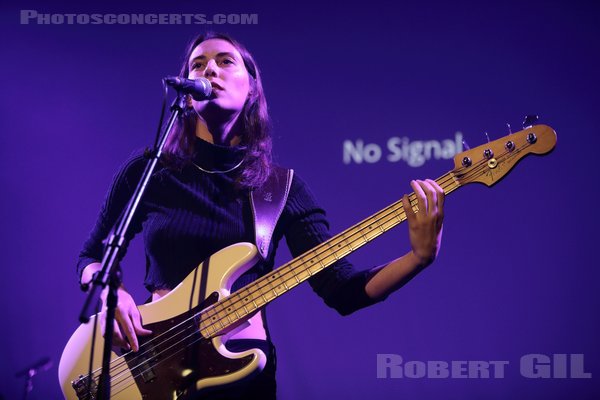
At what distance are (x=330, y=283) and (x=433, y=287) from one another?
1254 millimetres

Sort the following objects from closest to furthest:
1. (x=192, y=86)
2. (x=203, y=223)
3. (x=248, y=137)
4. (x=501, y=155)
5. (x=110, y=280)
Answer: (x=110, y=280) < (x=192, y=86) < (x=501, y=155) < (x=203, y=223) < (x=248, y=137)

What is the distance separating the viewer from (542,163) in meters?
3.50

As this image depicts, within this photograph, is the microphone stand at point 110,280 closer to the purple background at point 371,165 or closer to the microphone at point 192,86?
the microphone at point 192,86

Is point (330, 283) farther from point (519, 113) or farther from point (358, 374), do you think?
point (519, 113)

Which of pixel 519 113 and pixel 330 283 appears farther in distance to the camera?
pixel 519 113

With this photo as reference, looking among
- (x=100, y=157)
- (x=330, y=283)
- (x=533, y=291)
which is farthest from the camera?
(x=100, y=157)

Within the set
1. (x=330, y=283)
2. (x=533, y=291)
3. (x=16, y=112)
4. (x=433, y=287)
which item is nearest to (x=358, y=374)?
(x=433, y=287)

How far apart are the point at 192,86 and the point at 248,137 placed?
587 millimetres

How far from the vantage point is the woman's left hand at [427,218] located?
2.11 meters

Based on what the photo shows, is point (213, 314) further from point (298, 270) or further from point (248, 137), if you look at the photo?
point (248, 137)

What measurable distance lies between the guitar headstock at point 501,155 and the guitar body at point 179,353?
2.61 ft

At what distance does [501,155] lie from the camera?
224 cm

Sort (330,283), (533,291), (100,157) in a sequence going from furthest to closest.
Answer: (100,157) → (533,291) → (330,283)

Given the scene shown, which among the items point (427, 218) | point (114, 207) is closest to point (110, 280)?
point (114, 207)
